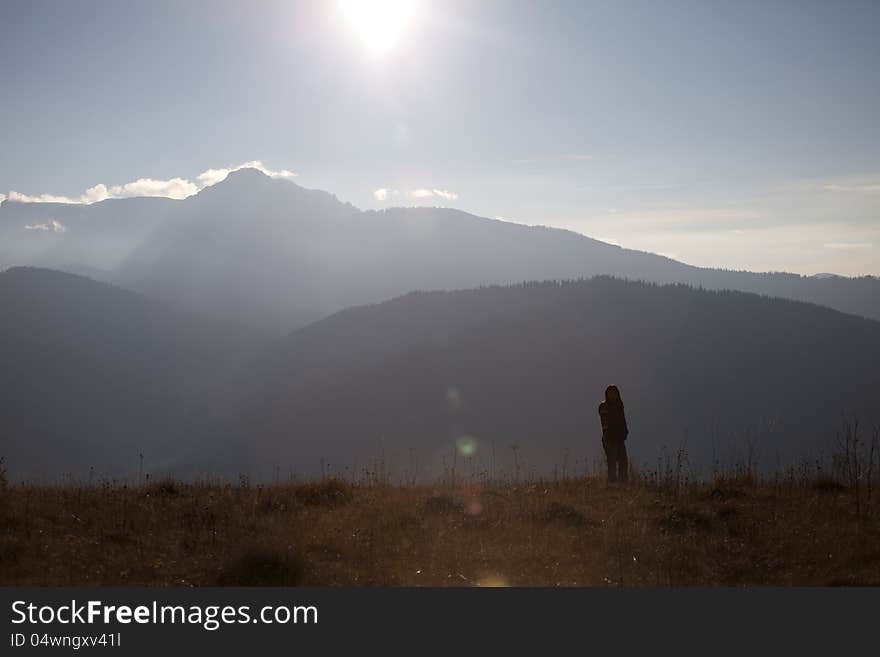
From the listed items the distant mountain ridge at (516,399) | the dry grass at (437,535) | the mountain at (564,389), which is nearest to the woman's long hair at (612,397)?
the dry grass at (437,535)

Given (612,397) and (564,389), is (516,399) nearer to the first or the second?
(564,389)

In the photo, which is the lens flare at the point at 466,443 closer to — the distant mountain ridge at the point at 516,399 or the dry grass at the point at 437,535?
the distant mountain ridge at the point at 516,399

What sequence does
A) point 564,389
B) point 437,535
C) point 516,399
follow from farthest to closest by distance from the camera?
point 564,389
point 516,399
point 437,535

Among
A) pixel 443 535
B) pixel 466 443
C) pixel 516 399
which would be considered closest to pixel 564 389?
pixel 516 399

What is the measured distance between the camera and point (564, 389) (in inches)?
6545

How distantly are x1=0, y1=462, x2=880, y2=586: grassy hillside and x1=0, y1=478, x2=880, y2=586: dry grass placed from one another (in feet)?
0.09

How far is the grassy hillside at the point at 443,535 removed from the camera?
8.35 metres

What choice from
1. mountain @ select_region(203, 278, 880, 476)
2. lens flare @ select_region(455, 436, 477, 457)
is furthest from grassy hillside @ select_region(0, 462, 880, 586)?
lens flare @ select_region(455, 436, 477, 457)

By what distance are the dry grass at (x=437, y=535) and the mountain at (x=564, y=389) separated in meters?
112

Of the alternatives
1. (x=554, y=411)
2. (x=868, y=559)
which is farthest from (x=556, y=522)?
(x=554, y=411)

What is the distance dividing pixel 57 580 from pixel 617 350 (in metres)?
181

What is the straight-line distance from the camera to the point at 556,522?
1068 cm

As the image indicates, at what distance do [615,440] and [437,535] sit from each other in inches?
228

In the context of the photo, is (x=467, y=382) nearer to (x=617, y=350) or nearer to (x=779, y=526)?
(x=617, y=350)
